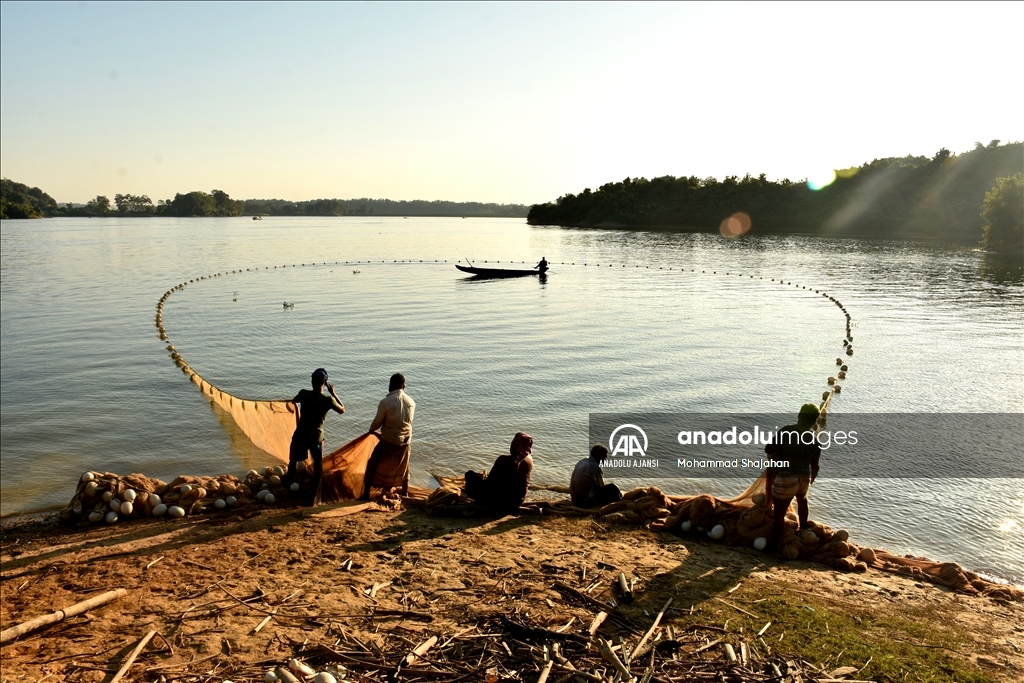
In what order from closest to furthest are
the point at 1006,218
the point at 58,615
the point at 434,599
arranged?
1. the point at 58,615
2. the point at 434,599
3. the point at 1006,218

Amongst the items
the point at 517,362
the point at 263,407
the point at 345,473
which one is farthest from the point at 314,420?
the point at 517,362

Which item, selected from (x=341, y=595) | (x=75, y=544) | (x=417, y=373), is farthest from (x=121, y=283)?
(x=341, y=595)

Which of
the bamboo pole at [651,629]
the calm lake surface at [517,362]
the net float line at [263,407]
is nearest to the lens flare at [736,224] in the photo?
the calm lake surface at [517,362]

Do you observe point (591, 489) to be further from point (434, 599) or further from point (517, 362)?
point (517, 362)

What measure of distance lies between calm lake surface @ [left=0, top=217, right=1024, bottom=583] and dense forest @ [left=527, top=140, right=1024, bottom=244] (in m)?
49.3

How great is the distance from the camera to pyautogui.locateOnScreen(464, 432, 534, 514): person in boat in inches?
337

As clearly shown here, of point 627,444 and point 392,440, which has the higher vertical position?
point 392,440

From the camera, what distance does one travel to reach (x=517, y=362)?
20172 mm

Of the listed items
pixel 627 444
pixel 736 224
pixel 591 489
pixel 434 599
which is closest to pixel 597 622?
pixel 434 599

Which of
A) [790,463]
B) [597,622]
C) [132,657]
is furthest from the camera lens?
[790,463]

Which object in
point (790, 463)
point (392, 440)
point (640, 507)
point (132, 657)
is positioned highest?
point (790, 463)

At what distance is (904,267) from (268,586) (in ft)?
168

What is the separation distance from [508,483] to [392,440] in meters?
1.57

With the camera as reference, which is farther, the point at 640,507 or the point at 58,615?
the point at 640,507
